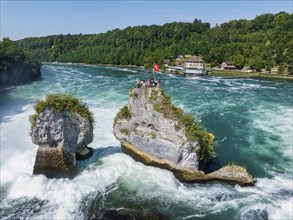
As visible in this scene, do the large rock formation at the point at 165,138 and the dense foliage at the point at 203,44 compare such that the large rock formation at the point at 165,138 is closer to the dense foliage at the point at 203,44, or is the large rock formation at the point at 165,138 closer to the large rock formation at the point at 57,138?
the large rock formation at the point at 57,138

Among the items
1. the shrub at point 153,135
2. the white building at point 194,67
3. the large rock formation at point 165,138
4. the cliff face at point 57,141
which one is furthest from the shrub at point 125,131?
the white building at point 194,67

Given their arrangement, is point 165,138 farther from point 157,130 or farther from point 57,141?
point 57,141

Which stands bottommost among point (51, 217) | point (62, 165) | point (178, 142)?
point (51, 217)

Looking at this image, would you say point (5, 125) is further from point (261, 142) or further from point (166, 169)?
point (261, 142)

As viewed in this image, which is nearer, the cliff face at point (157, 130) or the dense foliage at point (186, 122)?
the dense foliage at point (186, 122)

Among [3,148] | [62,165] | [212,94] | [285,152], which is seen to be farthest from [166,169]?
[212,94]
